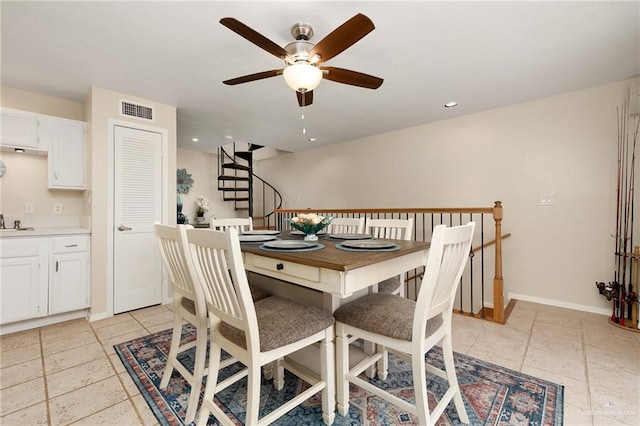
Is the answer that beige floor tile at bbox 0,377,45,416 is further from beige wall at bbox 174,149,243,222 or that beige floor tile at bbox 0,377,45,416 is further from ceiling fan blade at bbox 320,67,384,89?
beige wall at bbox 174,149,243,222

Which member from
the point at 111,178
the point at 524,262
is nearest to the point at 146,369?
the point at 111,178

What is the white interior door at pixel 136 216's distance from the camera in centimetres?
296

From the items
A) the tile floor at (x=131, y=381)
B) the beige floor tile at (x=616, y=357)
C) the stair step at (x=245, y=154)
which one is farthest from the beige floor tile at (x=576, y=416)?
the stair step at (x=245, y=154)

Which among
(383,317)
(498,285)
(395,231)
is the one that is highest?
(395,231)

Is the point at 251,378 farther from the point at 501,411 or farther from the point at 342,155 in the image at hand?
the point at 342,155

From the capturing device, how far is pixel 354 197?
5184mm

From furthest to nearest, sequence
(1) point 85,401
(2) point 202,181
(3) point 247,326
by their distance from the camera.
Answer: (2) point 202,181 → (1) point 85,401 → (3) point 247,326

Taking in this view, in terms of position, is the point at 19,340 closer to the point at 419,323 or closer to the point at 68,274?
the point at 68,274

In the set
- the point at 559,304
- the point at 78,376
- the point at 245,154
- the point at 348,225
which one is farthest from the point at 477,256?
the point at 245,154

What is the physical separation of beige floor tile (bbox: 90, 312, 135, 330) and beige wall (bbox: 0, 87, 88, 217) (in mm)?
1154

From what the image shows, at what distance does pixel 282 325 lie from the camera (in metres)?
1.26

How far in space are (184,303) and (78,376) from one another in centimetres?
96

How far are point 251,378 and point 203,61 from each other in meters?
2.39

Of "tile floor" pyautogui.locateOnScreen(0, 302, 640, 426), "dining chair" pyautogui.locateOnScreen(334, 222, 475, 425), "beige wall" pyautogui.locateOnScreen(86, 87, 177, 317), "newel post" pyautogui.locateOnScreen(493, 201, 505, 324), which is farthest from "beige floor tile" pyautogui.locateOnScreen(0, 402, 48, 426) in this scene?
"newel post" pyautogui.locateOnScreen(493, 201, 505, 324)
